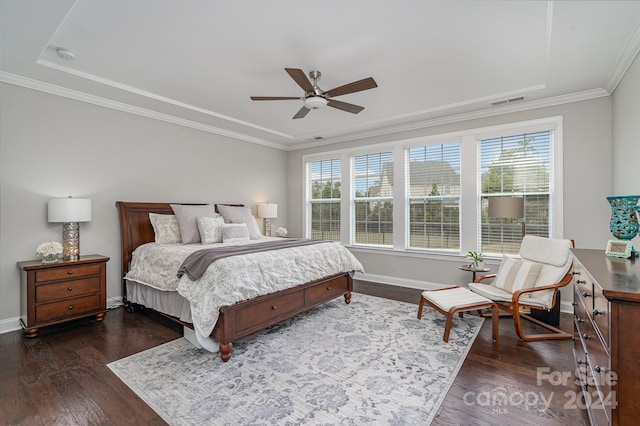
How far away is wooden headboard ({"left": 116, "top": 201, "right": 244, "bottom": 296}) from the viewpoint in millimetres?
3926

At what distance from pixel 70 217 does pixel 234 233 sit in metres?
1.79

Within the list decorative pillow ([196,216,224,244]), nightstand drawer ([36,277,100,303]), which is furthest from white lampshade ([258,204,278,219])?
nightstand drawer ([36,277,100,303])

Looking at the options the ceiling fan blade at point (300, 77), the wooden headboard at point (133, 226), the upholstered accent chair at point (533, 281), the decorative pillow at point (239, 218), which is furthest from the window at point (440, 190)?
the wooden headboard at point (133, 226)

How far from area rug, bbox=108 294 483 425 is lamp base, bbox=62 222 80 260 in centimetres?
165

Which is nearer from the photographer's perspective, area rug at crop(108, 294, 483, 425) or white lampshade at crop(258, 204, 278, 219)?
area rug at crop(108, 294, 483, 425)

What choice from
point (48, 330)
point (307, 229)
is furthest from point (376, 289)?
point (48, 330)

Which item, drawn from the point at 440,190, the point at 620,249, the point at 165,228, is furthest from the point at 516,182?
the point at 165,228

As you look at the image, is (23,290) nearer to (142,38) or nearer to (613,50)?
(142,38)

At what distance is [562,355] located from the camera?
264 centimetres

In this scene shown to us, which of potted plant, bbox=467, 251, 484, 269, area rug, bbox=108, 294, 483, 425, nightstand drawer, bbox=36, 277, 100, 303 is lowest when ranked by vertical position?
area rug, bbox=108, 294, 483, 425

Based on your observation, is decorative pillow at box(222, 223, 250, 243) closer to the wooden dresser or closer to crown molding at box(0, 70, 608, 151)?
crown molding at box(0, 70, 608, 151)

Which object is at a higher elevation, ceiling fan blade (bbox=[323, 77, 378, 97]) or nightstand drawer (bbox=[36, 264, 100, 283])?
ceiling fan blade (bbox=[323, 77, 378, 97])

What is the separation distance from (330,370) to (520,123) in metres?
3.96

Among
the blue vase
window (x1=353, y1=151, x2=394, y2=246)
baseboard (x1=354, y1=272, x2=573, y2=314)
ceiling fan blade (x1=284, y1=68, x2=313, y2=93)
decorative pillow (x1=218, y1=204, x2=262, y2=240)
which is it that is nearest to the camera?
the blue vase
